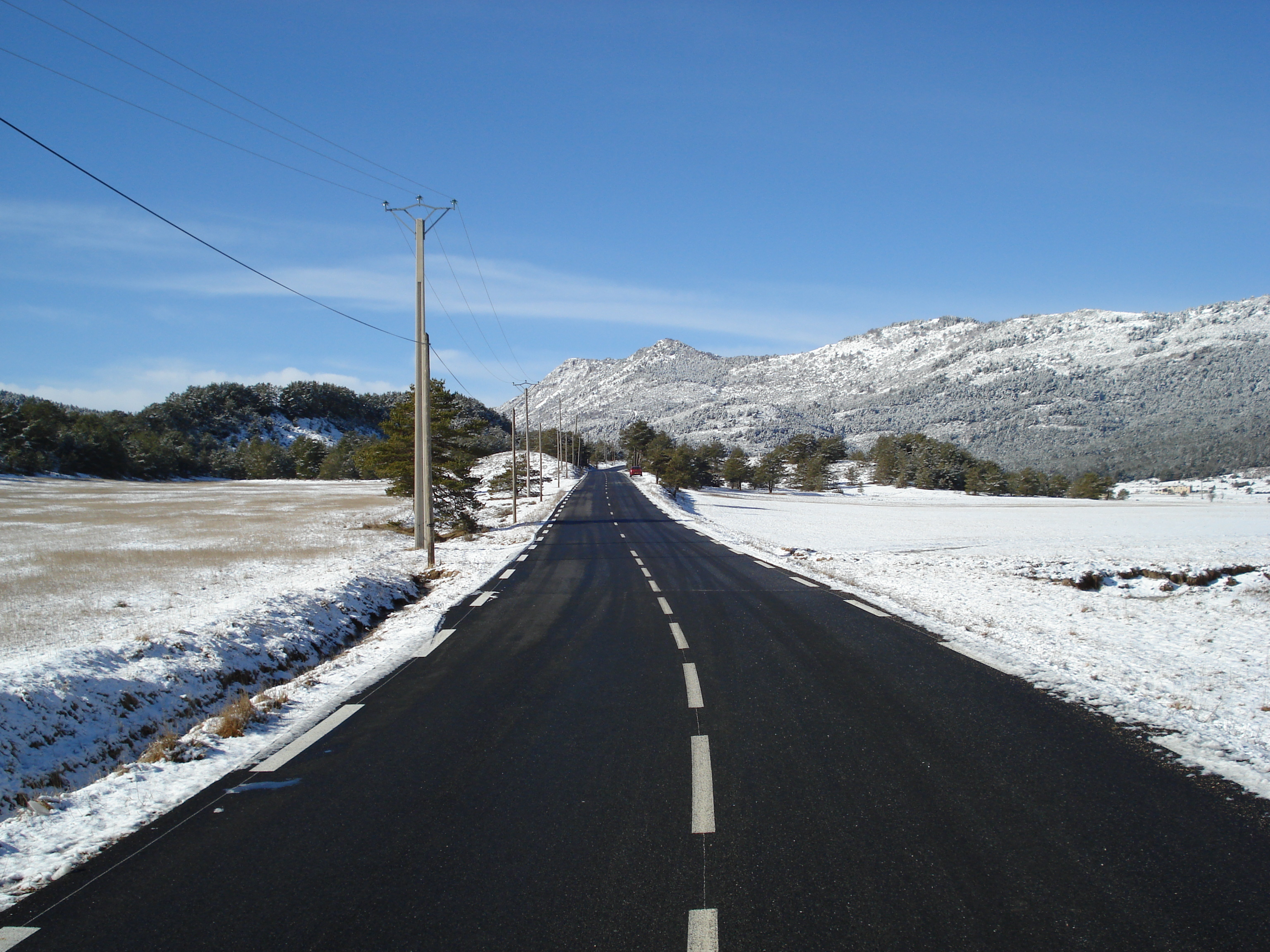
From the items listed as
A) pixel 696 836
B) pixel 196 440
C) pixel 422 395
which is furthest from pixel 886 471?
pixel 196 440

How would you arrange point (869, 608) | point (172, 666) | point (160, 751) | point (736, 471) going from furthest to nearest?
point (736, 471)
point (869, 608)
point (172, 666)
point (160, 751)

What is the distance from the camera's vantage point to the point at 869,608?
11.7 m

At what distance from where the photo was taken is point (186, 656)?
27.6ft

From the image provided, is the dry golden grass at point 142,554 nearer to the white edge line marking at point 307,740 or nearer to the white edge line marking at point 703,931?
the white edge line marking at point 307,740

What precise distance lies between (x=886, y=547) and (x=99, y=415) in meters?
152

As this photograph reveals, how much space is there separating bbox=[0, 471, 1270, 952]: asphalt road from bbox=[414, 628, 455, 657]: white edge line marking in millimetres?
1683

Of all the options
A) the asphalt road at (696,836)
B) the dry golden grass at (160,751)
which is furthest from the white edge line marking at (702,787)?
the dry golden grass at (160,751)

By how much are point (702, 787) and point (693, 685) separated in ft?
8.35

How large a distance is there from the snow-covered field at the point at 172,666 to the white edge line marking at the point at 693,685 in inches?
144

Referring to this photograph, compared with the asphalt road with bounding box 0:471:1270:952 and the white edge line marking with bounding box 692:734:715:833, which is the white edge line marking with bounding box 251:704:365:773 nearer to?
the asphalt road with bounding box 0:471:1270:952

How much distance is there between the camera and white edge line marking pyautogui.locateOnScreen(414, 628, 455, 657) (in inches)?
350

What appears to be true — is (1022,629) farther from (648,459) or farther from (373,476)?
(373,476)

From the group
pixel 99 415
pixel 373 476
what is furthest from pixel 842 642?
pixel 99 415

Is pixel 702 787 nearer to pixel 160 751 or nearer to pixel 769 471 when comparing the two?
pixel 160 751
